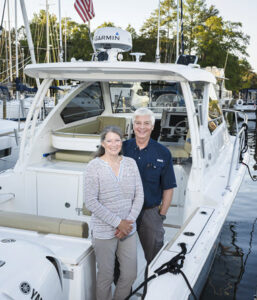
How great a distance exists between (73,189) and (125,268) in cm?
191

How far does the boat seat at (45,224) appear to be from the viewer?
257cm

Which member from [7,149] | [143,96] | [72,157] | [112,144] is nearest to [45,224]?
[112,144]

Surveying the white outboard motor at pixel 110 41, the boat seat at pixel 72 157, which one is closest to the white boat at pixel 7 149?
the boat seat at pixel 72 157

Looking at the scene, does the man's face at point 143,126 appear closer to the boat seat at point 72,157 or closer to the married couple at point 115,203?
the married couple at point 115,203

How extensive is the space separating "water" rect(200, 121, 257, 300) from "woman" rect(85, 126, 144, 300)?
2203 millimetres

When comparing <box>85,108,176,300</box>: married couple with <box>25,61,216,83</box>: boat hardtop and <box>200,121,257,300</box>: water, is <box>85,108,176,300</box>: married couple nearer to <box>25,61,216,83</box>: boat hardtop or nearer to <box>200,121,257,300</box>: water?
<box>25,61,216,83</box>: boat hardtop

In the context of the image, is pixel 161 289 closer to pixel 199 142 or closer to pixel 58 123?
pixel 199 142

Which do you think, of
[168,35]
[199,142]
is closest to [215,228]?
[199,142]

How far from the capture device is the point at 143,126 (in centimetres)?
263

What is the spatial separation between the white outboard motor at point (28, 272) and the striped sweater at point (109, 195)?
0.37 meters

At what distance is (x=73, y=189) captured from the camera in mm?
4164

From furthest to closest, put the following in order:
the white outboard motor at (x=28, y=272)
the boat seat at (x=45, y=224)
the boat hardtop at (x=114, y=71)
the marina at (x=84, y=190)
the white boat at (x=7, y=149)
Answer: the white boat at (x=7, y=149), the boat hardtop at (x=114, y=71), the boat seat at (x=45, y=224), the marina at (x=84, y=190), the white outboard motor at (x=28, y=272)

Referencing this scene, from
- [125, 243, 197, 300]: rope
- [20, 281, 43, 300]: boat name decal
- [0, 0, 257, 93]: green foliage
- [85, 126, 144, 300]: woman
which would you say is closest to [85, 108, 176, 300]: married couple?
[85, 126, 144, 300]: woman

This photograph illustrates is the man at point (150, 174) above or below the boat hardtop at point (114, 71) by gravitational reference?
below
